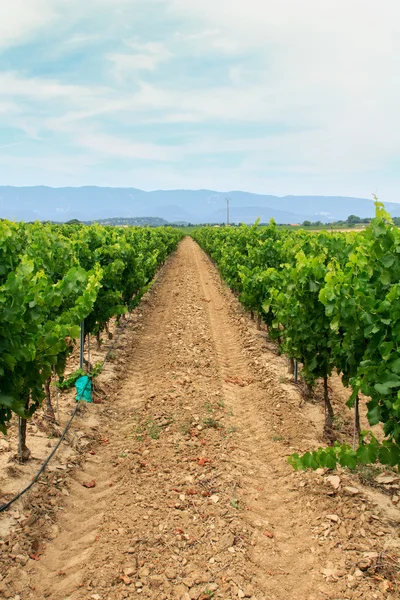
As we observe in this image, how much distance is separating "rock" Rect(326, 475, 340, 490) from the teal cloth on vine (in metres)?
4.18

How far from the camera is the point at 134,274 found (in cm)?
1333

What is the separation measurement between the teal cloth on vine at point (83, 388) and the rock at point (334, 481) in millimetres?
4179

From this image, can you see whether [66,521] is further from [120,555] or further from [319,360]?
[319,360]

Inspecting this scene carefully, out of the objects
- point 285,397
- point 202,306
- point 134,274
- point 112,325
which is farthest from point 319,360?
point 202,306

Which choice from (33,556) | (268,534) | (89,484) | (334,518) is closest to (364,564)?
(334,518)

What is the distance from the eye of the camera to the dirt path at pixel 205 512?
433 cm

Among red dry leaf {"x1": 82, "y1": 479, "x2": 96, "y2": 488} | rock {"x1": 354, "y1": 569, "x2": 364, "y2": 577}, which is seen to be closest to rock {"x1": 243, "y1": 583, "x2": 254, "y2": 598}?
rock {"x1": 354, "y1": 569, "x2": 364, "y2": 577}

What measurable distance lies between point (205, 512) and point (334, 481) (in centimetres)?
168

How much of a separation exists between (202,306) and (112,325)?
Result: 3852 millimetres

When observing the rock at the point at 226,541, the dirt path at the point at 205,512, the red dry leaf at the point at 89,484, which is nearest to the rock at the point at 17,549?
the dirt path at the point at 205,512

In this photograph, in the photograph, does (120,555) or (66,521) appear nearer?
(120,555)

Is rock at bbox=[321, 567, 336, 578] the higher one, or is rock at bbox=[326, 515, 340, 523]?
rock at bbox=[326, 515, 340, 523]

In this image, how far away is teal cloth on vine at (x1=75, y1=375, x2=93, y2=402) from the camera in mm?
7996

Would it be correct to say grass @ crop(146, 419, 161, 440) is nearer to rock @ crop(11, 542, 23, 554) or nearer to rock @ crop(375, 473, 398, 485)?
rock @ crop(11, 542, 23, 554)
